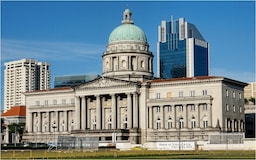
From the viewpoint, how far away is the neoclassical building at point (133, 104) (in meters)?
141

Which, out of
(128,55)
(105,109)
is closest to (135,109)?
(105,109)

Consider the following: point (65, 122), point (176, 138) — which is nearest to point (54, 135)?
point (65, 122)

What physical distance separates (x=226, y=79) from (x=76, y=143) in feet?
165

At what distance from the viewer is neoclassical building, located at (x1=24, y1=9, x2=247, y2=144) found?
141000 millimetres

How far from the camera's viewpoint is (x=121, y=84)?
5940 inches

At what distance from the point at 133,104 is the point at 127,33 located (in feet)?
79.6

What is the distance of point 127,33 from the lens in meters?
163

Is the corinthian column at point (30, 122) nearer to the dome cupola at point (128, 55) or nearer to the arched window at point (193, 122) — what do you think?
the dome cupola at point (128, 55)

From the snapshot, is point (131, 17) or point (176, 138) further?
point (131, 17)

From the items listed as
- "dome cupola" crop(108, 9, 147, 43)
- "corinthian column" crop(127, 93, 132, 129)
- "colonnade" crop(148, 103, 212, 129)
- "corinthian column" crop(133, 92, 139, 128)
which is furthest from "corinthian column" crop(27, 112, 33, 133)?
"colonnade" crop(148, 103, 212, 129)

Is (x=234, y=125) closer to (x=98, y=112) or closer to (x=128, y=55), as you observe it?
(x=128, y=55)

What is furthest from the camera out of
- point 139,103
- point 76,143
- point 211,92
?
point 139,103

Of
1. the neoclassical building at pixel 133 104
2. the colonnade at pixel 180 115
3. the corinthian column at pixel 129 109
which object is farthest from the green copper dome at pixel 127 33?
the colonnade at pixel 180 115

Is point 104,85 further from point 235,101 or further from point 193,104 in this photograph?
Result: point 235,101
